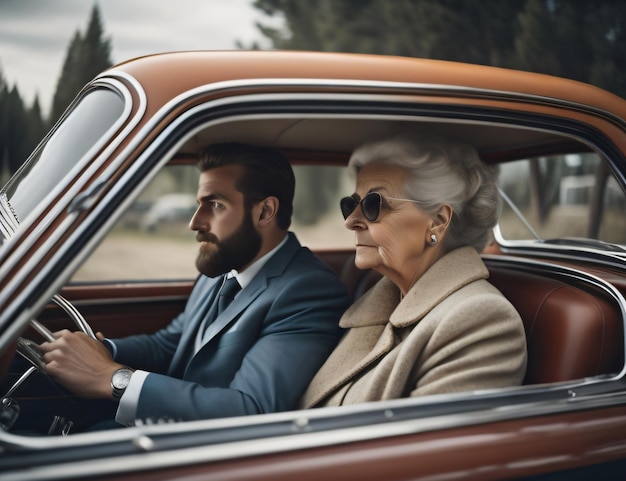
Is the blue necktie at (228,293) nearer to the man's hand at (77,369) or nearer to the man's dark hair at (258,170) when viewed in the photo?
the man's dark hair at (258,170)

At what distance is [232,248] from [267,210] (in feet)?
0.66

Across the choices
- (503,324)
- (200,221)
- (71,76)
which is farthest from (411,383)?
(71,76)

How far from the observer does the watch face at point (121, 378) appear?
5.69ft

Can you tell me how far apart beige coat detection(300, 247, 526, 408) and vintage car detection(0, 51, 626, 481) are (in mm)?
134

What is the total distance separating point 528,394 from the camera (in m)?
1.50

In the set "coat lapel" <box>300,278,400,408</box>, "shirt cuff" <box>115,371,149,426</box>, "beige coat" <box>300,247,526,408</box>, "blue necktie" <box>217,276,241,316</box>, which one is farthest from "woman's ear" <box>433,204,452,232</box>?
"shirt cuff" <box>115,371,149,426</box>

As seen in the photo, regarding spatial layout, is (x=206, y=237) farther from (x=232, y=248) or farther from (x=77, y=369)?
(x=77, y=369)

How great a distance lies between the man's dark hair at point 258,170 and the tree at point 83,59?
512 inches

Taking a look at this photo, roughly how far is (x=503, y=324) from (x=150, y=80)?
1138 millimetres

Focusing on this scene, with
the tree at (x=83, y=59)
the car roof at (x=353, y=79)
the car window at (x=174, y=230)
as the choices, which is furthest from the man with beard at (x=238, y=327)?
the tree at (x=83, y=59)

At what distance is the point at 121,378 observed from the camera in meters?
1.75

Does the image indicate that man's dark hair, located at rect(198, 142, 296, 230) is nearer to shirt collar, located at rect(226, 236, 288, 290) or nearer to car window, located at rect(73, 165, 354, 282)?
shirt collar, located at rect(226, 236, 288, 290)

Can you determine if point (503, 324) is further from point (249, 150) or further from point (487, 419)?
point (249, 150)

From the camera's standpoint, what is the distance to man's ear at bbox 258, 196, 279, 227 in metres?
2.29
